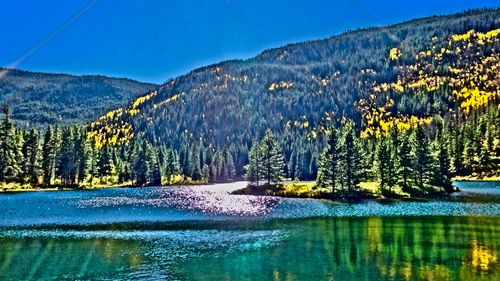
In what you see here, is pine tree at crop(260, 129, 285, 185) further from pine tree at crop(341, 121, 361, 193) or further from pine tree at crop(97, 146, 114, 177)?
pine tree at crop(97, 146, 114, 177)

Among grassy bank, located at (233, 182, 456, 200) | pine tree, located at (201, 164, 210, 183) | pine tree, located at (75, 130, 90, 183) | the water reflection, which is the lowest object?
the water reflection

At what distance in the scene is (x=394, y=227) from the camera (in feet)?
182

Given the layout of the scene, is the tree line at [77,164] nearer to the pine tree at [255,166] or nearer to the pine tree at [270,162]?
the pine tree at [255,166]

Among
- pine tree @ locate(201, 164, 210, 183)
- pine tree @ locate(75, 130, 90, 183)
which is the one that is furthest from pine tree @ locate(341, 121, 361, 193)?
pine tree @ locate(201, 164, 210, 183)

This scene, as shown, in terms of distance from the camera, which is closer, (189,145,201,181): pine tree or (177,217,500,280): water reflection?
(177,217,500,280): water reflection

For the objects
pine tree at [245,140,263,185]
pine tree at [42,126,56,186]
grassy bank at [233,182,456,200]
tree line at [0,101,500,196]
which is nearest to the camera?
grassy bank at [233,182,456,200]

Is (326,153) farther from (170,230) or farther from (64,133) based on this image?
(64,133)

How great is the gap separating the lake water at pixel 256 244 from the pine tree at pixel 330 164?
2765 centimetres

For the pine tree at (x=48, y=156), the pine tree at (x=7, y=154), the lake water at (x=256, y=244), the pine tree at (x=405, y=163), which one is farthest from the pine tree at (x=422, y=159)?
the pine tree at (x=7, y=154)

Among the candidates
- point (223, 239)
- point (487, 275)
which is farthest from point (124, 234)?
point (487, 275)

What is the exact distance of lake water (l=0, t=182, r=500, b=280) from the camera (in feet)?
111

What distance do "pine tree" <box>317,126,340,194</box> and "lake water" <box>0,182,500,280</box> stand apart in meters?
27.6

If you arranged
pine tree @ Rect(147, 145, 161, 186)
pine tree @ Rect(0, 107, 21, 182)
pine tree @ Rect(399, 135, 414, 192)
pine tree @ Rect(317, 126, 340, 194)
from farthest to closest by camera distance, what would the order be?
pine tree @ Rect(147, 145, 161, 186)
pine tree @ Rect(0, 107, 21, 182)
pine tree @ Rect(399, 135, 414, 192)
pine tree @ Rect(317, 126, 340, 194)

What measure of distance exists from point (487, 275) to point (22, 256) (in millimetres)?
35168
